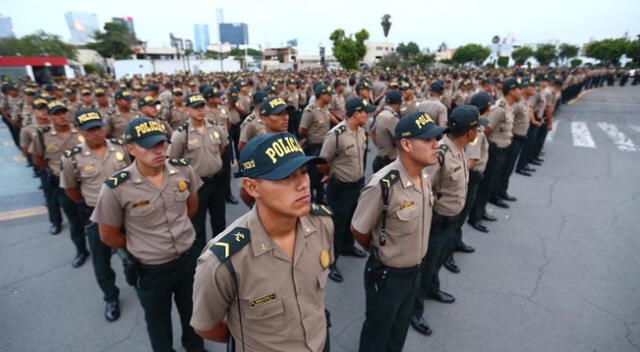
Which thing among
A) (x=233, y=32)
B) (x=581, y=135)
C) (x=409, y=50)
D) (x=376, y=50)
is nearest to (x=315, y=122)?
(x=581, y=135)

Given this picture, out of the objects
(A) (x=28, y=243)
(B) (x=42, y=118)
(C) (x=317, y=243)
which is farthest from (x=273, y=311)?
(B) (x=42, y=118)

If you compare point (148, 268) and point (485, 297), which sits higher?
point (148, 268)

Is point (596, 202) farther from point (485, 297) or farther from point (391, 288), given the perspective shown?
point (391, 288)

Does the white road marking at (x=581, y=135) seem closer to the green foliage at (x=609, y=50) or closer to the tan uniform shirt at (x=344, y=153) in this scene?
the tan uniform shirt at (x=344, y=153)

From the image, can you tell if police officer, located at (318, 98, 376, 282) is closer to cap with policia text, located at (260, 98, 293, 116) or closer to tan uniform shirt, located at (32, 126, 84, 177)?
cap with policia text, located at (260, 98, 293, 116)

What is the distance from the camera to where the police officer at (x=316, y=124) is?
6.03 metres

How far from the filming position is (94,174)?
3.47 m

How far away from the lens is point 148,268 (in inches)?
102

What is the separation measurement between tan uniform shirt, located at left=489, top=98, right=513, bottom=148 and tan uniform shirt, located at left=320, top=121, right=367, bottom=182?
8.94 feet

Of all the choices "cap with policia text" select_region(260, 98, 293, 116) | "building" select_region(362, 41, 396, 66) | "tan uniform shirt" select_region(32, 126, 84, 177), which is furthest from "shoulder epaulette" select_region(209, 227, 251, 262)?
"building" select_region(362, 41, 396, 66)

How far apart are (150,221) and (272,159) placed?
5.49 ft

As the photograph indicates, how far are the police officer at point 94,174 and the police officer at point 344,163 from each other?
8.40 ft

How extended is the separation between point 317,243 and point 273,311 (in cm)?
42

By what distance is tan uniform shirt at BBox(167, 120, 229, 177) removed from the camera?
437cm
